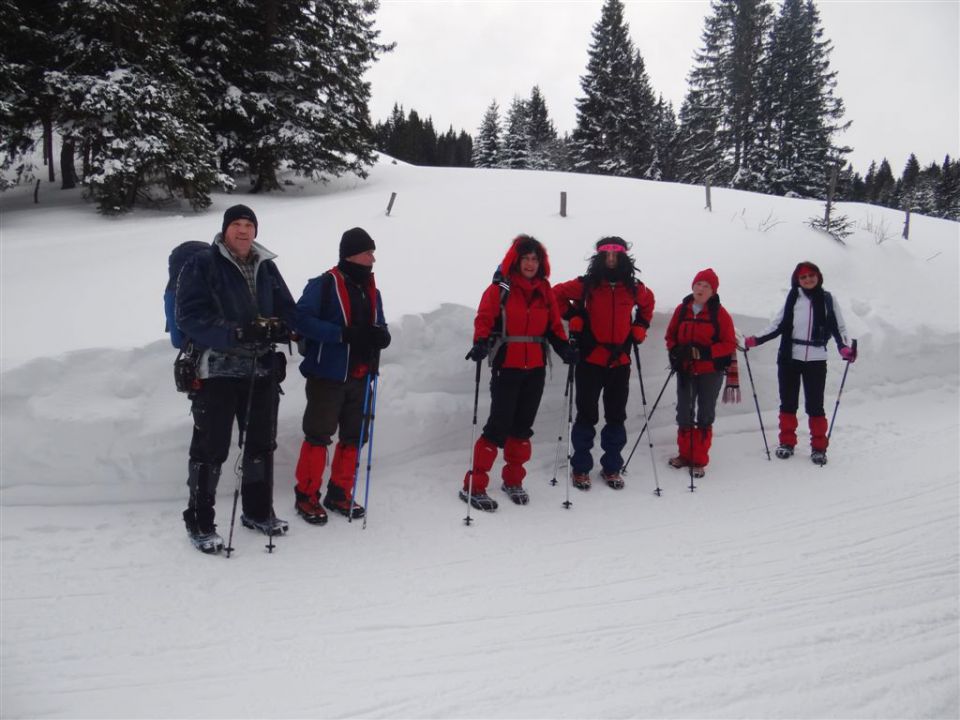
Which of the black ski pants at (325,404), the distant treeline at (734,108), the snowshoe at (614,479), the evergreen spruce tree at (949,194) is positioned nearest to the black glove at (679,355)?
the snowshoe at (614,479)

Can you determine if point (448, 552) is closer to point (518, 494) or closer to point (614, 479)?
point (518, 494)

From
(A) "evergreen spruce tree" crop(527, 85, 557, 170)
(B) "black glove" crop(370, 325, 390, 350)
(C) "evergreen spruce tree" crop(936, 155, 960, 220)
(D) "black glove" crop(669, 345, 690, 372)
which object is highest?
(A) "evergreen spruce tree" crop(527, 85, 557, 170)

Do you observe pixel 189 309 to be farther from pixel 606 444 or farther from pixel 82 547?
pixel 606 444

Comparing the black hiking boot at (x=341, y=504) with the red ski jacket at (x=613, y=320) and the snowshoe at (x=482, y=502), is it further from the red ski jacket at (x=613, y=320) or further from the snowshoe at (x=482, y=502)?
the red ski jacket at (x=613, y=320)

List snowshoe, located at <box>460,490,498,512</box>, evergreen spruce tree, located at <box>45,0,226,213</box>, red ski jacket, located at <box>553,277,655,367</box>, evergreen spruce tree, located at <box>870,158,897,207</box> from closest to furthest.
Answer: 1. snowshoe, located at <box>460,490,498,512</box>
2. red ski jacket, located at <box>553,277,655,367</box>
3. evergreen spruce tree, located at <box>45,0,226,213</box>
4. evergreen spruce tree, located at <box>870,158,897,207</box>

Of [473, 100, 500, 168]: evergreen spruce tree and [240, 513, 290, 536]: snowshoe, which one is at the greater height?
[473, 100, 500, 168]: evergreen spruce tree

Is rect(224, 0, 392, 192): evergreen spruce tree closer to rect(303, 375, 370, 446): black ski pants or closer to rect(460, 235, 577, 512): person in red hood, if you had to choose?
rect(460, 235, 577, 512): person in red hood

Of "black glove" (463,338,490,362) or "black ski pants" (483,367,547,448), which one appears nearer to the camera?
"black glove" (463,338,490,362)

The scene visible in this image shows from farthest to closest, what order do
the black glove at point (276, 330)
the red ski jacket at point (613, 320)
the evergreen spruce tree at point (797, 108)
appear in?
1. the evergreen spruce tree at point (797, 108)
2. the red ski jacket at point (613, 320)
3. the black glove at point (276, 330)

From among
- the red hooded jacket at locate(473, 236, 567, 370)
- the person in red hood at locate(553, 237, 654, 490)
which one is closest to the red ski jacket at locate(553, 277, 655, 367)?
the person in red hood at locate(553, 237, 654, 490)

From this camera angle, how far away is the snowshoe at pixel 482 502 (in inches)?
187

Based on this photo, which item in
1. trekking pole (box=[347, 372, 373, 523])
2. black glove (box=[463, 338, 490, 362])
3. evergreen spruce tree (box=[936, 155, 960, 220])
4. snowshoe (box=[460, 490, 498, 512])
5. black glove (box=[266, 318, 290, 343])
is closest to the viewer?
black glove (box=[266, 318, 290, 343])

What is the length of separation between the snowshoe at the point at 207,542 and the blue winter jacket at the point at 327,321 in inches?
50.1

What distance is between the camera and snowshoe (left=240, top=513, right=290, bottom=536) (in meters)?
4.07
